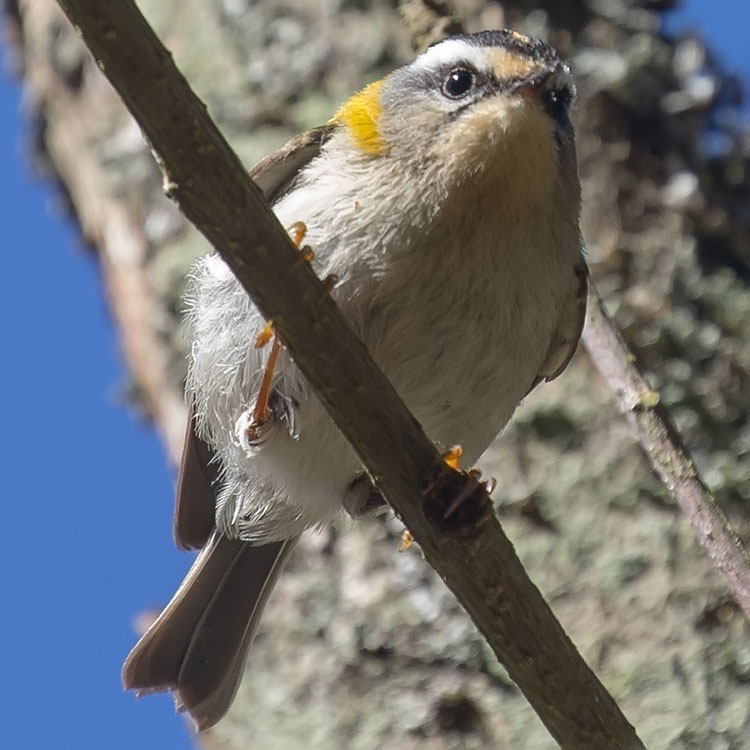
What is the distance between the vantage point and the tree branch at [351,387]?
1.57 metres

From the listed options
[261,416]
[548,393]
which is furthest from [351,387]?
[548,393]

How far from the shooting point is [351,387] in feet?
5.69

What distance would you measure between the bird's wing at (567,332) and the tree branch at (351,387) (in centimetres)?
92

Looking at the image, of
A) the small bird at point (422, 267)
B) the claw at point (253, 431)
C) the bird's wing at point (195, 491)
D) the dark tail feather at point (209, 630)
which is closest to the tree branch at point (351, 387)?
the small bird at point (422, 267)

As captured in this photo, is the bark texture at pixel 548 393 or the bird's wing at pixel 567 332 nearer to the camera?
the bird's wing at pixel 567 332

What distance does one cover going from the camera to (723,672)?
2979 millimetres

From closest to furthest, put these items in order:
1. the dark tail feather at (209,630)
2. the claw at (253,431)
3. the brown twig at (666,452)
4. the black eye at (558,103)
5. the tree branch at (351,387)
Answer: the tree branch at (351,387) → the brown twig at (666,452) → the black eye at (558,103) → the claw at (253,431) → the dark tail feather at (209,630)

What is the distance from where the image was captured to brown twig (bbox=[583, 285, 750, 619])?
188 cm

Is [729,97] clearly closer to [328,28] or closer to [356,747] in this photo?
[328,28]

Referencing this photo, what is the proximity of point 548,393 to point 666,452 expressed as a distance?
4.19 ft

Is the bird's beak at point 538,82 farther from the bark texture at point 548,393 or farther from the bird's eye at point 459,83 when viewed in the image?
the bark texture at point 548,393

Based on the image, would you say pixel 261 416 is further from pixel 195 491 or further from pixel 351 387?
pixel 351 387

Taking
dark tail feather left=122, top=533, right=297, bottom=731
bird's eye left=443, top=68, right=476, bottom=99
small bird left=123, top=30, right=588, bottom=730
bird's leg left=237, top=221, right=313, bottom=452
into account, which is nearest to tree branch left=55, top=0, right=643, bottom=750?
small bird left=123, top=30, right=588, bottom=730

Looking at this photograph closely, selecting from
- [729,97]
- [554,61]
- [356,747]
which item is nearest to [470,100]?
[554,61]
